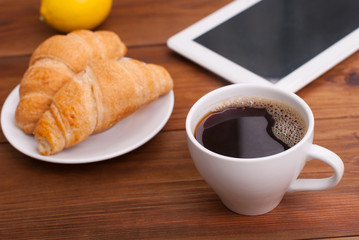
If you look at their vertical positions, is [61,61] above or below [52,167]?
above

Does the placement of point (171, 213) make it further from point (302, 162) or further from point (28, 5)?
point (28, 5)

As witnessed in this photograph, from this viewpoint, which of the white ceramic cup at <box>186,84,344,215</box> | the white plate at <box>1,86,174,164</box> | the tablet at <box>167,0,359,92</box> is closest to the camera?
the white ceramic cup at <box>186,84,344,215</box>

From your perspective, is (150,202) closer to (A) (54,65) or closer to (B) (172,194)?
(B) (172,194)

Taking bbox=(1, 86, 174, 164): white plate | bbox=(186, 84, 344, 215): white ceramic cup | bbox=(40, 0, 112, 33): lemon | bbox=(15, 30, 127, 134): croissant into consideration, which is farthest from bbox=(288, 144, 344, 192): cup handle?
bbox=(40, 0, 112, 33): lemon

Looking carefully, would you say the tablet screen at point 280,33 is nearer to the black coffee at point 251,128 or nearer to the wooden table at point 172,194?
the wooden table at point 172,194

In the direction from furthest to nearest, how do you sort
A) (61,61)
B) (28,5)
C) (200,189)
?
(28,5), (61,61), (200,189)

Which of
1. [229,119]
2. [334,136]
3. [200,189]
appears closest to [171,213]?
[200,189]

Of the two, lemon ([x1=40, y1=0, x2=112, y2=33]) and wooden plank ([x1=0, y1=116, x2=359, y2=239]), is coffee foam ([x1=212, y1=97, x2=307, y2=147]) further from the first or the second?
lemon ([x1=40, y1=0, x2=112, y2=33])
